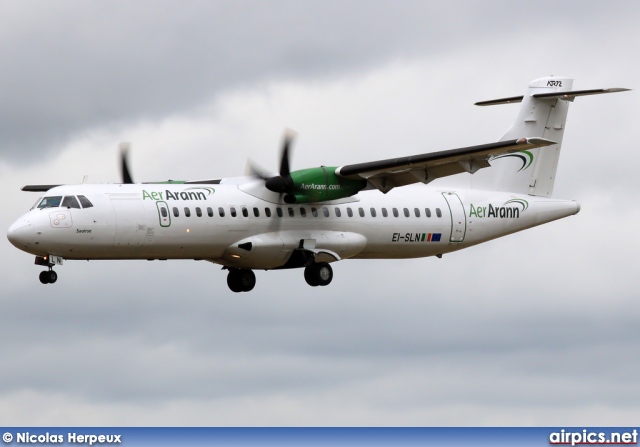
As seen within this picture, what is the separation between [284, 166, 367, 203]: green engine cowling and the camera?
3347 centimetres

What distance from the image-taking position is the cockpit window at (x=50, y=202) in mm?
30828

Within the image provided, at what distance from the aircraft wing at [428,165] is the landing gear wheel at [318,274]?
8.18 feet

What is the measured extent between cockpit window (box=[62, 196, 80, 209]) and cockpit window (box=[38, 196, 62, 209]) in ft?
0.46

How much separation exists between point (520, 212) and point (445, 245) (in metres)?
2.60

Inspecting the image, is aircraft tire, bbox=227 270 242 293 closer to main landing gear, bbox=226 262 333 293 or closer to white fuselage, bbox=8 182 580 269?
main landing gear, bbox=226 262 333 293

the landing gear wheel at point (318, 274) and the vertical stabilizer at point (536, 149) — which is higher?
the vertical stabilizer at point (536, 149)

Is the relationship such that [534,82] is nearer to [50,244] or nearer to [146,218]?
[146,218]

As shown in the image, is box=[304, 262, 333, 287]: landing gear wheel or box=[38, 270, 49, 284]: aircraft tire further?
box=[304, 262, 333, 287]: landing gear wheel

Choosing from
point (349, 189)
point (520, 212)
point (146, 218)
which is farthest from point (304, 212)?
point (520, 212)

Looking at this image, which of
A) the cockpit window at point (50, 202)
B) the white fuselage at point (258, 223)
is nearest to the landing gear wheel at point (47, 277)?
the white fuselage at point (258, 223)

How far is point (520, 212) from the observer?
37250 millimetres

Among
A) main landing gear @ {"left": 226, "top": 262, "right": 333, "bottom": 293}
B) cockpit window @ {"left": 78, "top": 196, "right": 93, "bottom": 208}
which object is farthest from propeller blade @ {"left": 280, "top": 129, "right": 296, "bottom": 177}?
cockpit window @ {"left": 78, "top": 196, "right": 93, "bottom": 208}

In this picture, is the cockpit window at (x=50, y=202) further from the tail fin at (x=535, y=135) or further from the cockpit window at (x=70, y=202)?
the tail fin at (x=535, y=135)

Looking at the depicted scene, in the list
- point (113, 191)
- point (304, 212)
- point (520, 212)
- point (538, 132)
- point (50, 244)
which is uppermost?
point (538, 132)
